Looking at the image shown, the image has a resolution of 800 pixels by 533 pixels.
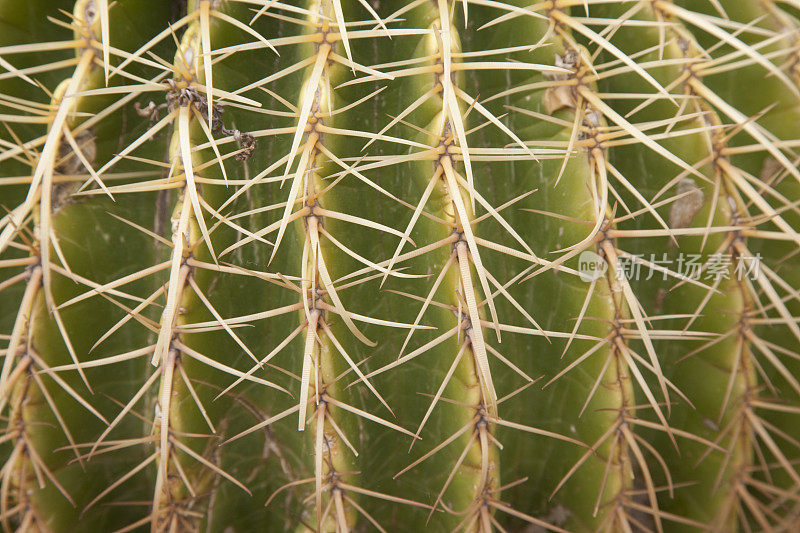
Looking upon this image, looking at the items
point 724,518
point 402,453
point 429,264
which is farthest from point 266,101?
point 724,518

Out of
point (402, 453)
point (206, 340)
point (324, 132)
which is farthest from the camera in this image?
point (402, 453)

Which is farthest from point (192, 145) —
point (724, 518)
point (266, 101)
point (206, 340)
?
point (724, 518)

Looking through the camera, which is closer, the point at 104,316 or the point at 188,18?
the point at 188,18

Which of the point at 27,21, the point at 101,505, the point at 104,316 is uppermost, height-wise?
the point at 27,21

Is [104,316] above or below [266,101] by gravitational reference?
below

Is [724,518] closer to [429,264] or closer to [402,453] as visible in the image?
[402,453]

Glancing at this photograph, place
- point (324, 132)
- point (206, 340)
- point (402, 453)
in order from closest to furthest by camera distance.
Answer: point (324, 132) < point (206, 340) < point (402, 453)
